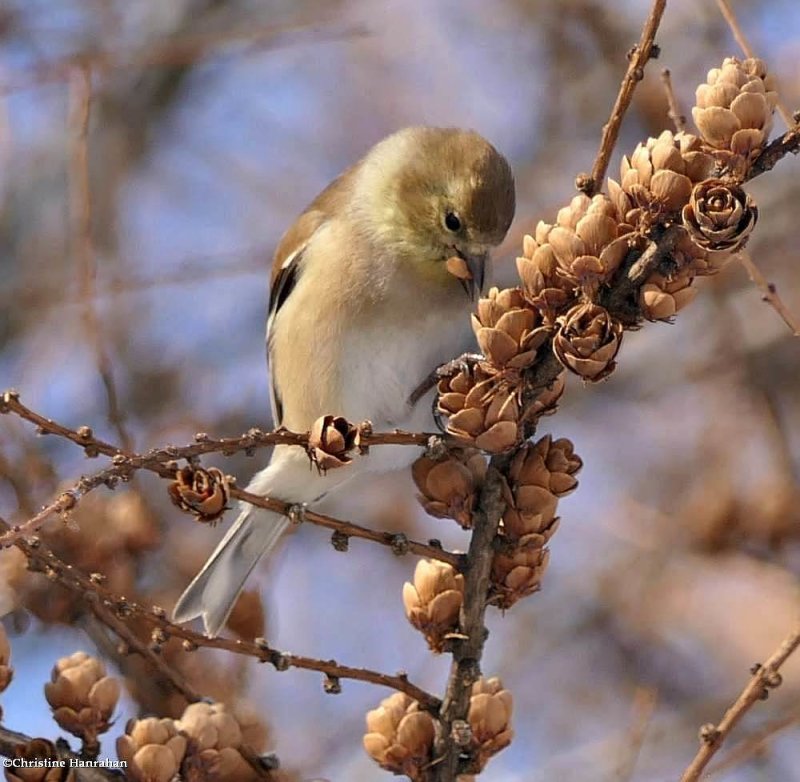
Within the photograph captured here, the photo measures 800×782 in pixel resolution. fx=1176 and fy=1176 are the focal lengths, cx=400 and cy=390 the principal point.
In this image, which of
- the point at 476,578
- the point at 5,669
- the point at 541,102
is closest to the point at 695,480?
the point at 541,102

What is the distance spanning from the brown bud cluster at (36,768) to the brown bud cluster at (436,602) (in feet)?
1.78

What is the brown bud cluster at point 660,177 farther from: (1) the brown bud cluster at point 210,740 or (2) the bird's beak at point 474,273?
(2) the bird's beak at point 474,273

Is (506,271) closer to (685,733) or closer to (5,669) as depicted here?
(685,733)

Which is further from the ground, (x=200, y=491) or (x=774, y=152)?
(x=774, y=152)

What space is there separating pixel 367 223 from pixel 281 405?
1.81 ft

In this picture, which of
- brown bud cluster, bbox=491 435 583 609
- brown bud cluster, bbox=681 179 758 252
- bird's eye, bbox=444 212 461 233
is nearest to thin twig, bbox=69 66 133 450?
brown bud cluster, bbox=491 435 583 609

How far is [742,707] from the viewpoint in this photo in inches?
59.4

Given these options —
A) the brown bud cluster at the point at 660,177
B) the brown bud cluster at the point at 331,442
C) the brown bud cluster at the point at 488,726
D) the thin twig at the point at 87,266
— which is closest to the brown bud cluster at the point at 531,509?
the brown bud cluster at the point at 488,726

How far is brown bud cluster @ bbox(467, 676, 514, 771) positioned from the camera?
1714 millimetres

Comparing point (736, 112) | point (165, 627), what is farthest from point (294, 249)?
point (736, 112)

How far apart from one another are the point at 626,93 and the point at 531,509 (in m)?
0.60

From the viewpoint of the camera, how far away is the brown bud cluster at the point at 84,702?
1.67 meters

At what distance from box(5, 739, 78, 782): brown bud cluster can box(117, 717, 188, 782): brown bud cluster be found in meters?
0.09

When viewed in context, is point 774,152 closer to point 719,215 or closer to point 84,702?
point 719,215
